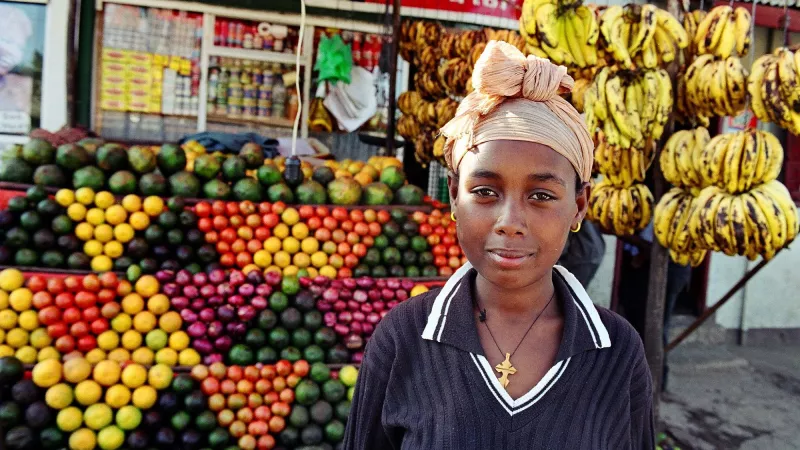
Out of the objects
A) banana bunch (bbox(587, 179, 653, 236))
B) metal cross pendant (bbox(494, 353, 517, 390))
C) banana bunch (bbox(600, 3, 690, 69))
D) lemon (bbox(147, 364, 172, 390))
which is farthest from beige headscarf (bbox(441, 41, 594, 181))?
lemon (bbox(147, 364, 172, 390))

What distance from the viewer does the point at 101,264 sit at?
11.4 ft

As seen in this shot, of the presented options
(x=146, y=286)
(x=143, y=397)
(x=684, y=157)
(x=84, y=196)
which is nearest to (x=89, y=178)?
(x=84, y=196)

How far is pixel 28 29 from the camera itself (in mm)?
6121

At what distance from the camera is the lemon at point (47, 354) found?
10.4 ft

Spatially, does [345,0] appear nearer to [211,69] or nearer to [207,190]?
[211,69]

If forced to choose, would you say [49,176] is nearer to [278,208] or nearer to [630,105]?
[278,208]

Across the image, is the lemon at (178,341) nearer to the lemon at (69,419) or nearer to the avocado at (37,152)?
the lemon at (69,419)

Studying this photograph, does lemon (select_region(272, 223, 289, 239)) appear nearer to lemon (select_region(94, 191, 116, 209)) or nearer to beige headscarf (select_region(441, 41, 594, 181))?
lemon (select_region(94, 191, 116, 209))

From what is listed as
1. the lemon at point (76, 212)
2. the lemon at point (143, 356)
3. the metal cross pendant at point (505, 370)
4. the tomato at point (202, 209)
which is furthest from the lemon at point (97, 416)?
the metal cross pendant at point (505, 370)

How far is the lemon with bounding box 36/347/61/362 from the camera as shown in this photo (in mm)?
3180

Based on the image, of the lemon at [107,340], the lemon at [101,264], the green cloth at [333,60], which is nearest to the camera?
the lemon at [107,340]

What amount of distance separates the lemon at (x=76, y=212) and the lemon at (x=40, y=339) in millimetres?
643

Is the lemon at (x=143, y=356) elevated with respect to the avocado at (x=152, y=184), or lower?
lower

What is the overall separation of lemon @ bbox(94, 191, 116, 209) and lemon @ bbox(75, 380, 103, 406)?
1.01 m
